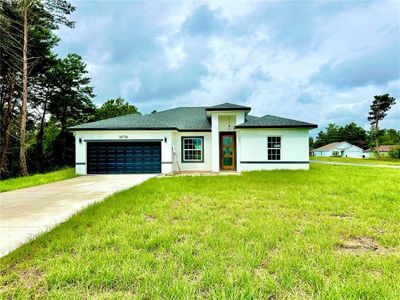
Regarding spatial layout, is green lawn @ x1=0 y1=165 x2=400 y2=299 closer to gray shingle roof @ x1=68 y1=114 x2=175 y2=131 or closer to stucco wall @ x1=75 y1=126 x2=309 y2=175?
stucco wall @ x1=75 y1=126 x2=309 y2=175

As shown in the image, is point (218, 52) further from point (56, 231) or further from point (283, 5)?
point (56, 231)

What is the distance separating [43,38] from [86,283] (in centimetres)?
2276

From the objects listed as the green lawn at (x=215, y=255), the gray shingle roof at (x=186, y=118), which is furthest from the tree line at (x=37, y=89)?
the green lawn at (x=215, y=255)

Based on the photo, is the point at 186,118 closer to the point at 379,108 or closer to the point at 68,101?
the point at 68,101

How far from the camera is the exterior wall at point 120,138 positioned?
532 inches

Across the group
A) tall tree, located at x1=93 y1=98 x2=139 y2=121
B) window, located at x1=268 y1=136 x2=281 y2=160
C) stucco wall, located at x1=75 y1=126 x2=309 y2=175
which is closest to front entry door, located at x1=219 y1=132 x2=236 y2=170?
stucco wall, located at x1=75 y1=126 x2=309 y2=175

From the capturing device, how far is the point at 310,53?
18.3 meters

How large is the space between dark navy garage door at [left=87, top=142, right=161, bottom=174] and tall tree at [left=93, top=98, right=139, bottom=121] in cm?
2081

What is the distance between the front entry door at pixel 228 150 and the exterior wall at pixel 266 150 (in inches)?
54.2

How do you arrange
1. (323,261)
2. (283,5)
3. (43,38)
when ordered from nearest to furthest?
(323,261)
(283,5)
(43,38)

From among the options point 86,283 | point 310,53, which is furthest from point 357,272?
point 310,53

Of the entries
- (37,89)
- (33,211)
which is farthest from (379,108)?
(37,89)

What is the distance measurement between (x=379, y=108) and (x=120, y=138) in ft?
165

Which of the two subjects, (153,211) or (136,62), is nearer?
(153,211)
